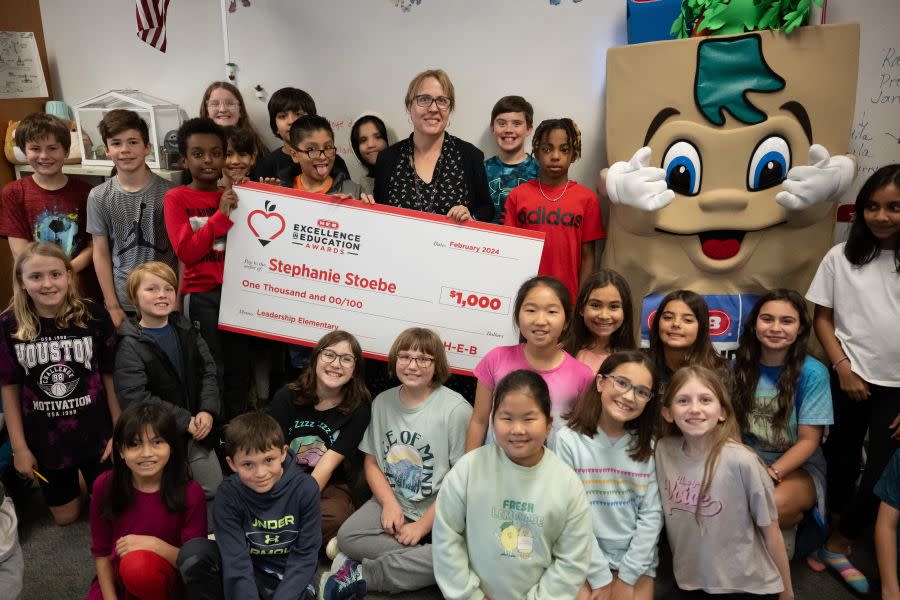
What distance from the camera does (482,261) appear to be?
8.36 feet

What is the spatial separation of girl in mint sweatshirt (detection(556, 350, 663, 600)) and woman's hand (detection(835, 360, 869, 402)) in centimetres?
78

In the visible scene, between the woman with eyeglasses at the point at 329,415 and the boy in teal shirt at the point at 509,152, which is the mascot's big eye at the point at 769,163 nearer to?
the boy in teal shirt at the point at 509,152

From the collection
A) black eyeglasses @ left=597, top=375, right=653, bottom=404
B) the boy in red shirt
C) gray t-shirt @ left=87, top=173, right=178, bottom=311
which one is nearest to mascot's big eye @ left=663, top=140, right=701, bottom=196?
black eyeglasses @ left=597, top=375, right=653, bottom=404

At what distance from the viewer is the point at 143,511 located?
187 cm

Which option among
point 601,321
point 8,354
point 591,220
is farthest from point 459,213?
point 8,354

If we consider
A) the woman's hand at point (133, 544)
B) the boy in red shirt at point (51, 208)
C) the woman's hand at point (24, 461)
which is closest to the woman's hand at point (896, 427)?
the woman's hand at point (133, 544)

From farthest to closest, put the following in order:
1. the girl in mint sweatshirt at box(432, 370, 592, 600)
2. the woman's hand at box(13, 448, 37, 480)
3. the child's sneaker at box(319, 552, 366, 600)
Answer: the woman's hand at box(13, 448, 37, 480), the child's sneaker at box(319, 552, 366, 600), the girl in mint sweatshirt at box(432, 370, 592, 600)

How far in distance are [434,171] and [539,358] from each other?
3.09 ft

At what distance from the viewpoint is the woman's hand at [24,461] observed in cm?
232

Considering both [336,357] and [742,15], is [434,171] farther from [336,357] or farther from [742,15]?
[742,15]

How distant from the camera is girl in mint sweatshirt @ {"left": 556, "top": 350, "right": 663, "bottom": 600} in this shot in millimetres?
1855

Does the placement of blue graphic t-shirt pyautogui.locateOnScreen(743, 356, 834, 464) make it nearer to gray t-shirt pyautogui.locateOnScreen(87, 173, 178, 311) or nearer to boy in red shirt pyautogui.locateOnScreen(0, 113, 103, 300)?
gray t-shirt pyautogui.locateOnScreen(87, 173, 178, 311)

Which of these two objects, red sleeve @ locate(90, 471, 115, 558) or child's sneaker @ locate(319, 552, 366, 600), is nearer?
red sleeve @ locate(90, 471, 115, 558)

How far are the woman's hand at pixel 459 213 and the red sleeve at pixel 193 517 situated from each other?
1.34m
